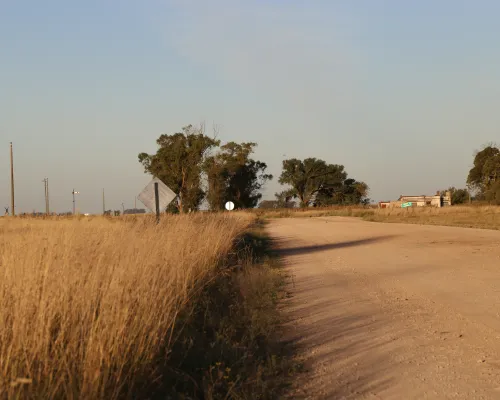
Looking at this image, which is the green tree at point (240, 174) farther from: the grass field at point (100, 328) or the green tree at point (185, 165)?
the grass field at point (100, 328)

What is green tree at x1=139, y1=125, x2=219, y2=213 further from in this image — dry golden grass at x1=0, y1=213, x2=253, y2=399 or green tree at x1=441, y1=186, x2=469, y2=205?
green tree at x1=441, y1=186, x2=469, y2=205

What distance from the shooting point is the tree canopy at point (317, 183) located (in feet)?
388

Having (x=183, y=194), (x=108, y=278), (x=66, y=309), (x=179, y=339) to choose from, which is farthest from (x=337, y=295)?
(x=183, y=194)

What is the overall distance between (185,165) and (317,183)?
62271mm

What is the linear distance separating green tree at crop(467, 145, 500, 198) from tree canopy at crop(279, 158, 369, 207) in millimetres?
37935

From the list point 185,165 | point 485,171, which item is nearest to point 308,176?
point 485,171

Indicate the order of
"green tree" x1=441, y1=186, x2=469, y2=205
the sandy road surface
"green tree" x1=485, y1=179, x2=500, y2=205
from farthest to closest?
"green tree" x1=441, y1=186, x2=469, y2=205 → "green tree" x1=485, y1=179, x2=500, y2=205 → the sandy road surface

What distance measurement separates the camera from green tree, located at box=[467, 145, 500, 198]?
240 feet

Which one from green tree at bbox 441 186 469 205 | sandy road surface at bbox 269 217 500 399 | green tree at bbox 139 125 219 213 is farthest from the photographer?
green tree at bbox 441 186 469 205

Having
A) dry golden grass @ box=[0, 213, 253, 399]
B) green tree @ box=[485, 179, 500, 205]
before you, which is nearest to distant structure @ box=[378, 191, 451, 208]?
green tree @ box=[485, 179, 500, 205]

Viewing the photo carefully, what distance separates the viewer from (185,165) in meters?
60.0

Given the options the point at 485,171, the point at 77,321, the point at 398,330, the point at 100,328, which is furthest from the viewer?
the point at 485,171

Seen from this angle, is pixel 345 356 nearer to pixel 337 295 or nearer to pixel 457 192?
pixel 337 295

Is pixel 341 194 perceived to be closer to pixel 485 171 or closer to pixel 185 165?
Answer: pixel 485 171
